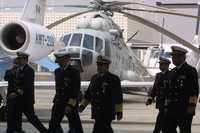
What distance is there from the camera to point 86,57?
21.4 metres

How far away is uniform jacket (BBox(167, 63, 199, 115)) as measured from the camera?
9445 millimetres

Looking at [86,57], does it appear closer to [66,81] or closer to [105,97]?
[66,81]

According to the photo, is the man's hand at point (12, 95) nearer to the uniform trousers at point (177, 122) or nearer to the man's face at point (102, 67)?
Result: the man's face at point (102, 67)

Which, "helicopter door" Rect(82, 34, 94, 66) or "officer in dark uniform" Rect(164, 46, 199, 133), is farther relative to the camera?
"helicopter door" Rect(82, 34, 94, 66)

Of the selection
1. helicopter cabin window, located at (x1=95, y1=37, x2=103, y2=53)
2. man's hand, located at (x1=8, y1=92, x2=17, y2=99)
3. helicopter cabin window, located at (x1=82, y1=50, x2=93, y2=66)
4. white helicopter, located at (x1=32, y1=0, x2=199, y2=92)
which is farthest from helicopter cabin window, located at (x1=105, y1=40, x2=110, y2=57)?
man's hand, located at (x1=8, y1=92, x2=17, y2=99)

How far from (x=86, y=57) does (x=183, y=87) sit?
1204 centimetres

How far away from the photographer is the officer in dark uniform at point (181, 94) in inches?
372

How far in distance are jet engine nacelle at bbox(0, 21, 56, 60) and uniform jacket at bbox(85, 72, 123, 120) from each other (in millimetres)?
5512

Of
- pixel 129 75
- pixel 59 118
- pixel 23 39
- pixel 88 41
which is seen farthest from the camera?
pixel 129 75

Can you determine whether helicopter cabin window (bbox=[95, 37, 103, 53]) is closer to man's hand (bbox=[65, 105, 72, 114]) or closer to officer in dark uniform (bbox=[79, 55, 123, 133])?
man's hand (bbox=[65, 105, 72, 114])

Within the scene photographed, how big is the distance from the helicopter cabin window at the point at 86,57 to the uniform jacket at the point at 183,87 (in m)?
11.9

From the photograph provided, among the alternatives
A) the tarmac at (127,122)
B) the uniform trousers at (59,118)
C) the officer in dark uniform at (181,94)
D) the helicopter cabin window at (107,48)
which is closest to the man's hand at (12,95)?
the uniform trousers at (59,118)

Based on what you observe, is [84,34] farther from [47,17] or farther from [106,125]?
[47,17]

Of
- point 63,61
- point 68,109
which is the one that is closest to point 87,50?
point 63,61
